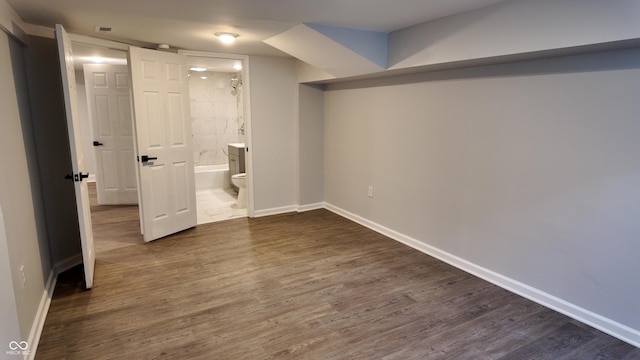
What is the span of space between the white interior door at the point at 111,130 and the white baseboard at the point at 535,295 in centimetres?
407

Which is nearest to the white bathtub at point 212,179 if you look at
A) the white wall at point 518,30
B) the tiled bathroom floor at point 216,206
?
the tiled bathroom floor at point 216,206

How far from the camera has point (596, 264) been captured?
7.64ft

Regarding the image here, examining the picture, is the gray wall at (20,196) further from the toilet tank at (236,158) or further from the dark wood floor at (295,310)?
the toilet tank at (236,158)

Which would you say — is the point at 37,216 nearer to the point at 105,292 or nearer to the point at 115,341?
the point at 105,292

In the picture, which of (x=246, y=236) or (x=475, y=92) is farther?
(x=246, y=236)

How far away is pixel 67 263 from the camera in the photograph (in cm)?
317

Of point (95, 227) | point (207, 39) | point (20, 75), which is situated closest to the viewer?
point (20, 75)

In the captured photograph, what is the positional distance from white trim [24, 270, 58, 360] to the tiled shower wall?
4.33 metres

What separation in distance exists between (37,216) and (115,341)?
1.21 meters

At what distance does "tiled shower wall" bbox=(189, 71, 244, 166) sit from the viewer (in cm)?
694

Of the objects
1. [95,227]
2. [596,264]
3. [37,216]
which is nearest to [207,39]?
[37,216]

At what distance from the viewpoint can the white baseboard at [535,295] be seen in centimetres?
224

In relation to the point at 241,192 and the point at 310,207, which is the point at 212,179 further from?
the point at 310,207

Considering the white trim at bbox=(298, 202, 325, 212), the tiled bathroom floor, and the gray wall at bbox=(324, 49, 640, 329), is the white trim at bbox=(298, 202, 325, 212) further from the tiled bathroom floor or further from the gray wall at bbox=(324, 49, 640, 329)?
the gray wall at bbox=(324, 49, 640, 329)
